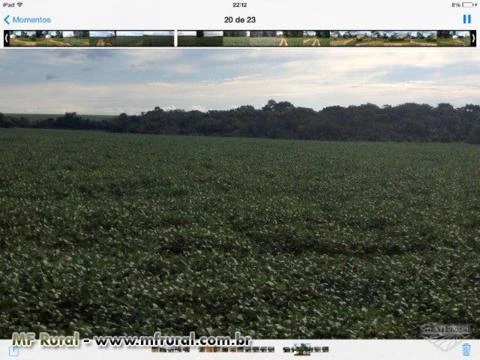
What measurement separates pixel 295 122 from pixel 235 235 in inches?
59.2

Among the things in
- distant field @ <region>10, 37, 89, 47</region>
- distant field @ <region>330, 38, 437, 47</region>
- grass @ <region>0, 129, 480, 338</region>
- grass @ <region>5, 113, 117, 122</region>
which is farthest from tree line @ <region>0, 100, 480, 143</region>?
distant field @ <region>10, 37, 89, 47</region>

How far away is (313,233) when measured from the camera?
19.8 feet

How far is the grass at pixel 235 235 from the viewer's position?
478 centimetres

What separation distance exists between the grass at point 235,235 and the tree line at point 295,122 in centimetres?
30

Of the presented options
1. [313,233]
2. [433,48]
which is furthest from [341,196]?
[433,48]

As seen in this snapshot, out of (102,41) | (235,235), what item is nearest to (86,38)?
(102,41)

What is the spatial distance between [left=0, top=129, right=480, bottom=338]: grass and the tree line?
303 millimetres

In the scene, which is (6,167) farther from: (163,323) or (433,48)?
(433,48)

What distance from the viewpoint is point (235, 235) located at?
5.72 metres

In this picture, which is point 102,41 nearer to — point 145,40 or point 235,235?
point 145,40

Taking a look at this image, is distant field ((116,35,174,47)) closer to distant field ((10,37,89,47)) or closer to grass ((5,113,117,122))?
distant field ((10,37,89,47))

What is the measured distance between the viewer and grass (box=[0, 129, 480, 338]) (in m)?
4.78

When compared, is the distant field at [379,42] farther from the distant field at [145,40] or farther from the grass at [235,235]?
the grass at [235,235]
